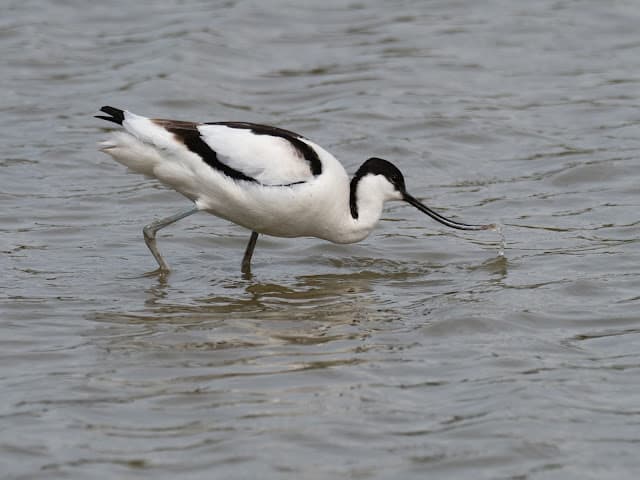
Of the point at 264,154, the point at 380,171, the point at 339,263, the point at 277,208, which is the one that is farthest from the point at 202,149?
the point at 339,263

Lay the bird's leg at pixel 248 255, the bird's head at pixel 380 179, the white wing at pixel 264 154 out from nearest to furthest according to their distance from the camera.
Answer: the white wing at pixel 264 154 < the bird's head at pixel 380 179 < the bird's leg at pixel 248 255

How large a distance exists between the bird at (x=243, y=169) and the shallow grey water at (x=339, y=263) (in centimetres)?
55

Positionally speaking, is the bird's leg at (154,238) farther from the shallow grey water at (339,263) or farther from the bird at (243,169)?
the bird at (243,169)

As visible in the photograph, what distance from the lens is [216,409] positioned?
6.31m

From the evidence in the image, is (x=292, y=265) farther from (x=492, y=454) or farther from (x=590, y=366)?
(x=492, y=454)

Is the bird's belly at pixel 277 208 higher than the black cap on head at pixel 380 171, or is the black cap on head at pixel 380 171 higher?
the black cap on head at pixel 380 171

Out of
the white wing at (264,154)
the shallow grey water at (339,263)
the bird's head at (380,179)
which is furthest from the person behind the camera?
the bird's head at (380,179)

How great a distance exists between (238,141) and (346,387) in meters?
2.45

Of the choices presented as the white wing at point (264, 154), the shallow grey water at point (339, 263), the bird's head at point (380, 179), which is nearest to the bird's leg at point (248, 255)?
the shallow grey water at point (339, 263)

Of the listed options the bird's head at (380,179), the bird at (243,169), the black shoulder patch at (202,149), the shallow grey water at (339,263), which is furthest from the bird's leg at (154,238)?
the bird's head at (380,179)

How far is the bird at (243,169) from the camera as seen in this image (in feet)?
28.2

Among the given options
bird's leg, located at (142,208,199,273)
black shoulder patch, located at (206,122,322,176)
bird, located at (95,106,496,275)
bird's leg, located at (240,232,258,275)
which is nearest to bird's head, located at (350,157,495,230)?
bird, located at (95,106,496,275)

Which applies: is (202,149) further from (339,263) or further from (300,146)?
(339,263)

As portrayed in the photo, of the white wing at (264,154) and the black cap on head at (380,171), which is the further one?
the black cap on head at (380,171)
